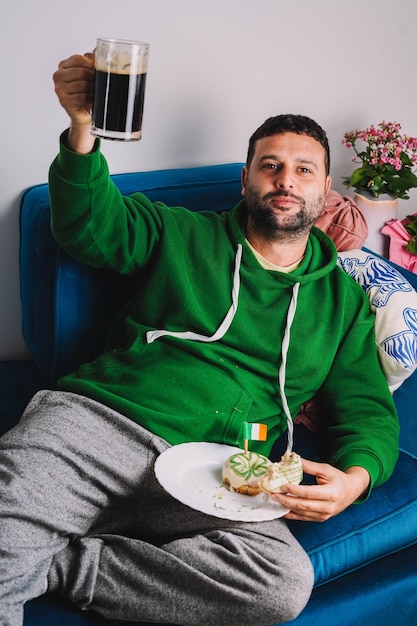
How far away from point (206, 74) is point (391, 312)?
31.5 inches

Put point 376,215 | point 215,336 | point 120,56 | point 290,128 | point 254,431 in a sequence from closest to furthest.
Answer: point 120,56
point 254,431
point 215,336
point 290,128
point 376,215

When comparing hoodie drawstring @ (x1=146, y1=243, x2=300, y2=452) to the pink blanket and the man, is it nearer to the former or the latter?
the man

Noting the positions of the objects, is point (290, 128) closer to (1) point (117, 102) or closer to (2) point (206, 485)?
(1) point (117, 102)

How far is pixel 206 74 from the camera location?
2287mm

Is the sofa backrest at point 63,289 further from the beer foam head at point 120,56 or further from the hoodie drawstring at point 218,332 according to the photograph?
the beer foam head at point 120,56

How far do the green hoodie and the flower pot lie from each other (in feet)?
1.85

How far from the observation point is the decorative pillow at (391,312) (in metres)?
1.96

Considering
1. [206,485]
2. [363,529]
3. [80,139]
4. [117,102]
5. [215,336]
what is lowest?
[363,529]

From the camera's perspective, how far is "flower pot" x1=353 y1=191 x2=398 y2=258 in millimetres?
2510

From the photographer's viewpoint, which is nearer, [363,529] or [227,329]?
[363,529]

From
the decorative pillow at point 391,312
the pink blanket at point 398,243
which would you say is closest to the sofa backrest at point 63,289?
the decorative pillow at point 391,312

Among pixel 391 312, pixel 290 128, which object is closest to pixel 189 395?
pixel 391 312

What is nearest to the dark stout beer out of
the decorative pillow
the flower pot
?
the decorative pillow

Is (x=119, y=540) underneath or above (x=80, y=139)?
underneath
